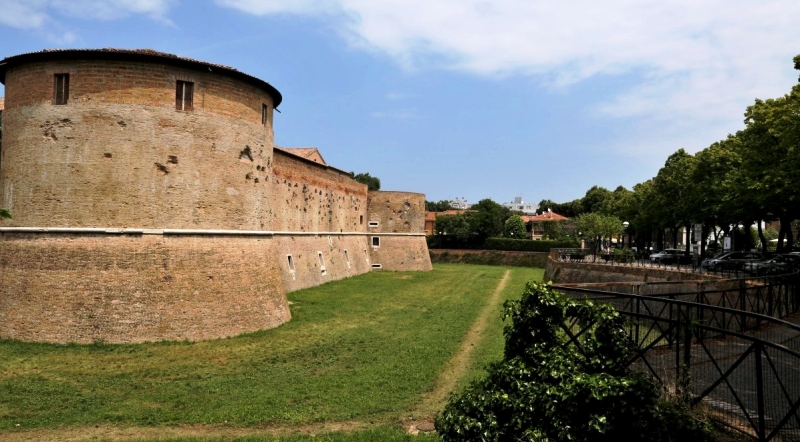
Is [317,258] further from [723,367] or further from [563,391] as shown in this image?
[563,391]

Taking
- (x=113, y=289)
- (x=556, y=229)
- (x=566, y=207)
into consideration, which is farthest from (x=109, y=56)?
(x=566, y=207)

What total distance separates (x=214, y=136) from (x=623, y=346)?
13.4 meters

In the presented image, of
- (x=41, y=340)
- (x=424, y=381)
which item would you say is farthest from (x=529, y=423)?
(x=41, y=340)

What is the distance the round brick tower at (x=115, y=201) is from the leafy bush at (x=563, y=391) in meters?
10.5

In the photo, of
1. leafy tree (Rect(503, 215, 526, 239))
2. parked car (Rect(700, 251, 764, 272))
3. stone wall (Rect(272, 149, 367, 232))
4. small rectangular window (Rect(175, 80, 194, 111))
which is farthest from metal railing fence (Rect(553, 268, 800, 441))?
leafy tree (Rect(503, 215, 526, 239))

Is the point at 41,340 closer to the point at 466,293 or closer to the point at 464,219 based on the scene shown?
the point at 466,293

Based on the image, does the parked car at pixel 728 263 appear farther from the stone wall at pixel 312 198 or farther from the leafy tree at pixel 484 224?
the leafy tree at pixel 484 224

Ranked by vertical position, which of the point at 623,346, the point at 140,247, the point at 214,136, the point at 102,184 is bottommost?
the point at 623,346

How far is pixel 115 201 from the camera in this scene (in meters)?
14.6

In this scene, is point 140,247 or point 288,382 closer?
point 288,382

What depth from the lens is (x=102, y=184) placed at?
576 inches

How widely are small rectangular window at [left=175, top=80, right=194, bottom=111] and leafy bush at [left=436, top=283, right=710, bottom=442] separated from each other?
40.9 feet

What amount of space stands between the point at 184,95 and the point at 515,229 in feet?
208

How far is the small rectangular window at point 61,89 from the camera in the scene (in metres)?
14.8
